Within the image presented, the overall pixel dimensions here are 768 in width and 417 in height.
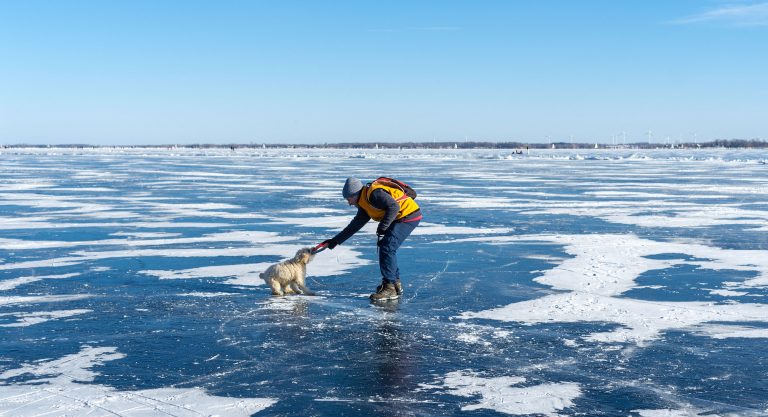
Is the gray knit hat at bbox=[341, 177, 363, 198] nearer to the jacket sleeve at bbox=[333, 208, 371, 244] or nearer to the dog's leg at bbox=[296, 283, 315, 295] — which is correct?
the jacket sleeve at bbox=[333, 208, 371, 244]

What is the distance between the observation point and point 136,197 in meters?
18.8

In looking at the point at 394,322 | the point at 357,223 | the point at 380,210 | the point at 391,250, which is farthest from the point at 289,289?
the point at 394,322

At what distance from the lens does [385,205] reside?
682 centimetres

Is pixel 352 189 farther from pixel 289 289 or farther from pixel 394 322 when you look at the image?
pixel 394 322

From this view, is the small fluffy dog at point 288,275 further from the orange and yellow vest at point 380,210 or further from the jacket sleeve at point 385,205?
the jacket sleeve at point 385,205

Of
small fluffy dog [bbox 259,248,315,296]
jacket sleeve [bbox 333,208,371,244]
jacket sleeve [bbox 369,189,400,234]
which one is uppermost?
jacket sleeve [bbox 369,189,400,234]

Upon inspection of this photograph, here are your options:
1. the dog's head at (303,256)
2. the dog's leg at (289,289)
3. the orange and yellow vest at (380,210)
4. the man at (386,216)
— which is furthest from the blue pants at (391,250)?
the dog's leg at (289,289)

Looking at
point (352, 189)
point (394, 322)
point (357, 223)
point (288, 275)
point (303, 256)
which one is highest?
point (352, 189)

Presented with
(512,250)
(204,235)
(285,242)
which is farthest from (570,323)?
(204,235)

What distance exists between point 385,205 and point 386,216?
4.1 inches

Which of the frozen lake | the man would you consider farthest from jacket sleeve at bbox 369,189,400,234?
the frozen lake

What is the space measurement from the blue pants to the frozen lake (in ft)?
0.83

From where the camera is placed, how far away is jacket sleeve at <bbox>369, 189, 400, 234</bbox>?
22.3 feet

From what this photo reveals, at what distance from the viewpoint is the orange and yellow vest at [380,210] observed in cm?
685
